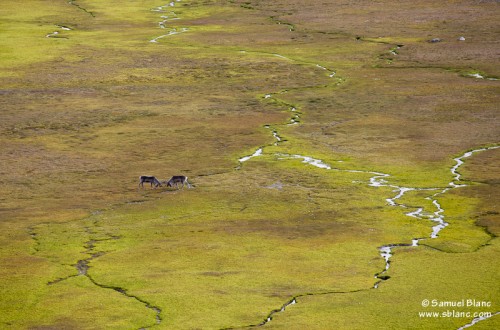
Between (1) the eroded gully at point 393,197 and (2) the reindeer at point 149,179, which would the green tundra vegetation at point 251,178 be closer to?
(1) the eroded gully at point 393,197

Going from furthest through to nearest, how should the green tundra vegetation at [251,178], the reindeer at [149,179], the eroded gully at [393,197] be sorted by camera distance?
the reindeer at [149,179], the eroded gully at [393,197], the green tundra vegetation at [251,178]

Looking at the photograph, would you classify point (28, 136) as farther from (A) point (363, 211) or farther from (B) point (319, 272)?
(B) point (319, 272)

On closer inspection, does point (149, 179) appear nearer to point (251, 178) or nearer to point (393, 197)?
point (251, 178)

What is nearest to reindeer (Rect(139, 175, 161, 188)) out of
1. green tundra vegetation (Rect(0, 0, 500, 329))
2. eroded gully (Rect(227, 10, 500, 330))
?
green tundra vegetation (Rect(0, 0, 500, 329))

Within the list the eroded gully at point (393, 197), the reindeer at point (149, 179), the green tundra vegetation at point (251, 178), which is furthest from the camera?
the reindeer at point (149, 179)

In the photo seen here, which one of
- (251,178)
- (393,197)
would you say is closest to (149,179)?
(251,178)

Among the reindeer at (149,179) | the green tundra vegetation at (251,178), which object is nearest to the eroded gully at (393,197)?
the green tundra vegetation at (251,178)

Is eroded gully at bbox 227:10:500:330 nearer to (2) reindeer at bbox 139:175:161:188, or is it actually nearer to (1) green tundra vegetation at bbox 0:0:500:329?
(1) green tundra vegetation at bbox 0:0:500:329

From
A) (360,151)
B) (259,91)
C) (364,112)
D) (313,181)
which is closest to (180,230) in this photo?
(313,181)

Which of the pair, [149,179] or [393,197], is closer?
[393,197]
